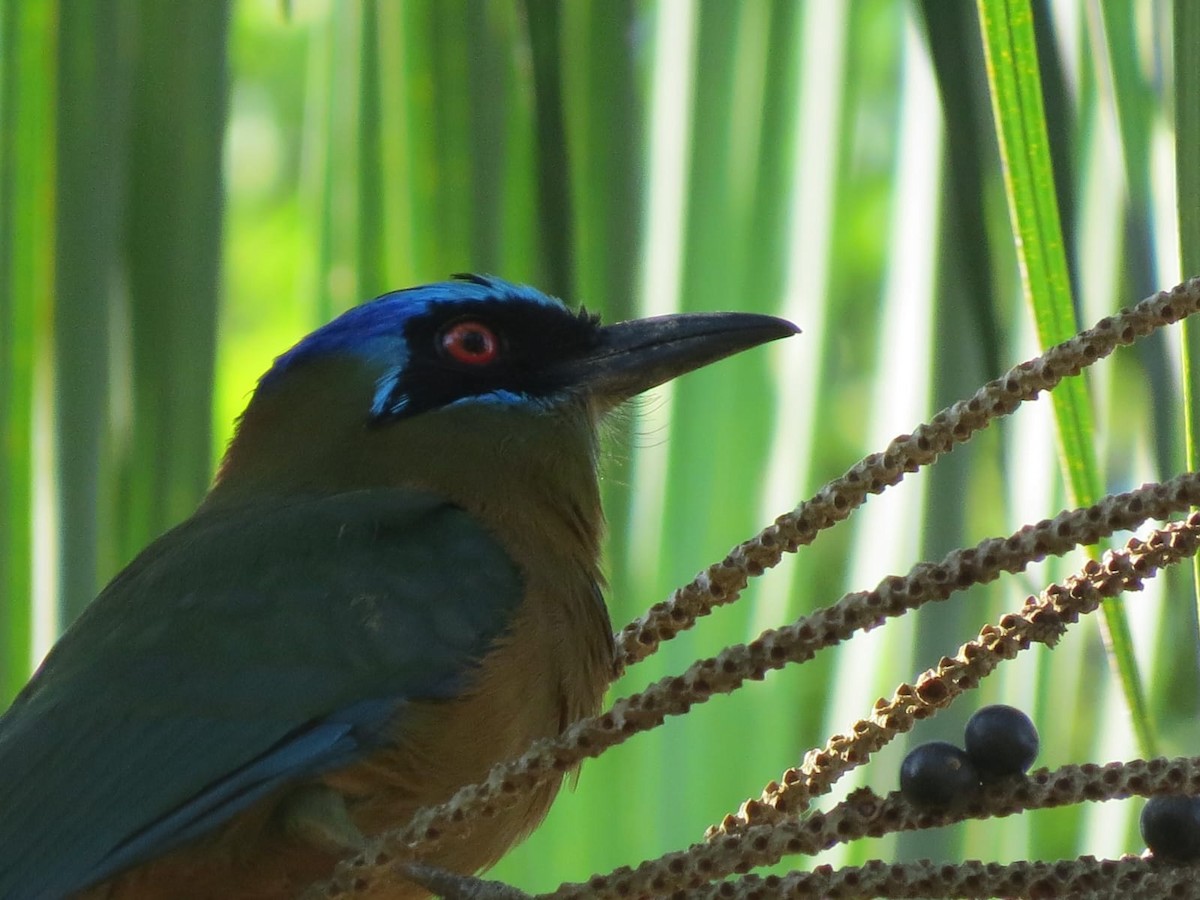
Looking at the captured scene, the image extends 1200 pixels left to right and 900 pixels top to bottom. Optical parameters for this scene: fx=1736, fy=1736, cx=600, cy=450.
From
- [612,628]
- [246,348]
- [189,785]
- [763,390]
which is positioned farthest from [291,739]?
[246,348]

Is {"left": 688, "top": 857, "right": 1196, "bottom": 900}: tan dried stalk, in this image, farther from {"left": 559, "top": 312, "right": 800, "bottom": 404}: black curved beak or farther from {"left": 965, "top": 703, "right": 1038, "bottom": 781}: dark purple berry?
{"left": 559, "top": 312, "right": 800, "bottom": 404}: black curved beak

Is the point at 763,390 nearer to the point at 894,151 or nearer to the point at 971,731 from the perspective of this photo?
the point at 894,151

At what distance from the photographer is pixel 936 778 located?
144cm

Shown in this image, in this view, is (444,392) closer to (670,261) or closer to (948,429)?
(670,261)

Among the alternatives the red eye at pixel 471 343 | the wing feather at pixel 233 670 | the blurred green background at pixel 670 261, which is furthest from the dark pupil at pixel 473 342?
the blurred green background at pixel 670 261

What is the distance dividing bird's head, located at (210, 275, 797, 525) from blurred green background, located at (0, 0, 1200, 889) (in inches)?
12.4

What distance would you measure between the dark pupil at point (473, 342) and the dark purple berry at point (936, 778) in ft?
5.51

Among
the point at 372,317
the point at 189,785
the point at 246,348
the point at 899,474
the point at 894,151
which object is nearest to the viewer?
the point at 899,474

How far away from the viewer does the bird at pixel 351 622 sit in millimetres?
2186

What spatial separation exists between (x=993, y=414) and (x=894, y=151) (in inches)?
40.0

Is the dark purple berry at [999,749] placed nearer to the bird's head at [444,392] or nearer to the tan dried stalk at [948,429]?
the tan dried stalk at [948,429]

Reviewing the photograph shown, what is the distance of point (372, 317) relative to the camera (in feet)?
9.99

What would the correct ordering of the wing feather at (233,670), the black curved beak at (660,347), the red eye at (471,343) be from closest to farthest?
the wing feather at (233,670), the black curved beak at (660,347), the red eye at (471,343)

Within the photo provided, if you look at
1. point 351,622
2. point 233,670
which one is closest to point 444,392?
point 351,622
